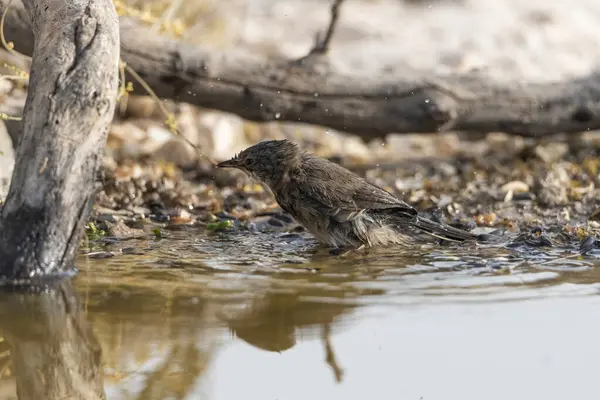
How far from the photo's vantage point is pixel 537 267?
538 centimetres

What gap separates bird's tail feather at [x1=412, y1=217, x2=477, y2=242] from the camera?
20.3ft

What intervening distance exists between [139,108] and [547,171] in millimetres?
3774

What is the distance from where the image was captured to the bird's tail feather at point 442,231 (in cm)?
618

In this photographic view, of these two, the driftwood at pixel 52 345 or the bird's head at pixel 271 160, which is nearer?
the driftwood at pixel 52 345

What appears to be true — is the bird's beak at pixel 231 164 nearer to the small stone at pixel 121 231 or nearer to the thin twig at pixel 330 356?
the small stone at pixel 121 231

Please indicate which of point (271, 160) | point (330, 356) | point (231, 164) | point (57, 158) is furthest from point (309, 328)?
point (231, 164)

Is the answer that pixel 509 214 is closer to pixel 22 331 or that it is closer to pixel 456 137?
pixel 456 137

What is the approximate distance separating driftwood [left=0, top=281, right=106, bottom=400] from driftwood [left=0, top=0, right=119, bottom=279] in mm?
202

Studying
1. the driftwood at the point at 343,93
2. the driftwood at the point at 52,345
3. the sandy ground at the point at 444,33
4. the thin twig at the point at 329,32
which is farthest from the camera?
the sandy ground at the point at 444,33

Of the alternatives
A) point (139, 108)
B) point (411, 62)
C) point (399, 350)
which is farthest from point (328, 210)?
point (411, 62)

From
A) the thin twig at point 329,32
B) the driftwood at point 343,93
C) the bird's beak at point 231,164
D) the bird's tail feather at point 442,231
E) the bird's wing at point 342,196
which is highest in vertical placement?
the thin twig at point 329,32

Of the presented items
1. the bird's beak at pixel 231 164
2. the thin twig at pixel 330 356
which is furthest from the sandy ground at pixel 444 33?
the thin twig at pixel 330 356

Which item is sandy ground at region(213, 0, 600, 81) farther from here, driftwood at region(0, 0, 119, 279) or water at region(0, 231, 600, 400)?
driftwood at region(0, 0, 119, 279)

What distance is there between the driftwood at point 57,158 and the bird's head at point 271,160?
5.91ft
